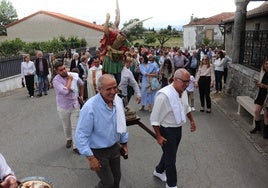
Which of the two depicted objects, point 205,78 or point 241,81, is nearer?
point 205,78

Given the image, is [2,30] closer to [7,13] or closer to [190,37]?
[7,13]

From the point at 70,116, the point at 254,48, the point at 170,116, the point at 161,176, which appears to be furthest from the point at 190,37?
the point at 170,116

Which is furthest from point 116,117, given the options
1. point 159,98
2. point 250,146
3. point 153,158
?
point 250,146

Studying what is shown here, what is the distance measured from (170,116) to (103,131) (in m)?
1.12

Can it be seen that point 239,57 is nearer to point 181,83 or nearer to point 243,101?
point 243,101

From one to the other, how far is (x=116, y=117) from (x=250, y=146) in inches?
163

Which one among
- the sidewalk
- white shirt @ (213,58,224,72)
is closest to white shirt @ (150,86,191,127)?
the sidewalk

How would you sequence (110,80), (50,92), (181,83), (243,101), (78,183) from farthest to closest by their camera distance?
(50,92), (243,101), (78,183), (181,83), (110,80)

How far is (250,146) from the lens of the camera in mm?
6629

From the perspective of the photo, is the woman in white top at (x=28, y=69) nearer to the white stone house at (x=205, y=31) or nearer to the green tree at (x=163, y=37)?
the white stone house at (x=205, y=31)

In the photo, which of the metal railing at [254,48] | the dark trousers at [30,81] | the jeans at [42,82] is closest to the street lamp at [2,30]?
the jeans at [42,82]

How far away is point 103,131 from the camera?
11.6 feet

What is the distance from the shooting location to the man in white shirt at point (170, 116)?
418cm

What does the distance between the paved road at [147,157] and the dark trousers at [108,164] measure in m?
1.29
